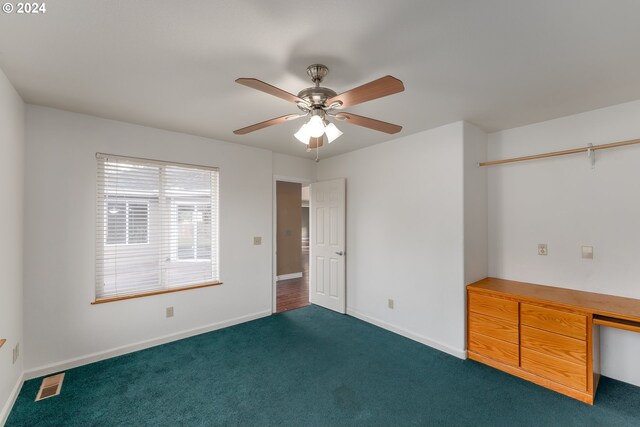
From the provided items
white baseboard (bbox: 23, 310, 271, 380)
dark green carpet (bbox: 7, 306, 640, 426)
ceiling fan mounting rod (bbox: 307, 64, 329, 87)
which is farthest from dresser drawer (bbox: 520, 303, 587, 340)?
white baseboard (bbox: 23, 310, 271, 380)

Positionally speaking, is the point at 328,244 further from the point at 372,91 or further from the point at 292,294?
the point at 372,91

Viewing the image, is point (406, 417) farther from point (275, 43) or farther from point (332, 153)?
point (332, 153)

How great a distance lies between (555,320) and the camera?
2.43 m

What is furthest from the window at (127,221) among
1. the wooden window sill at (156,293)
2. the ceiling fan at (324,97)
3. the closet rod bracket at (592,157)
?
the closet rod bracket at (592,157)

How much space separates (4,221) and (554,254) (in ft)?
15.4

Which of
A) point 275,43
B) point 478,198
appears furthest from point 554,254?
point 275,43

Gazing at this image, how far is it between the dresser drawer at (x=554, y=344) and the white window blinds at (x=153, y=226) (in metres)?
3.44

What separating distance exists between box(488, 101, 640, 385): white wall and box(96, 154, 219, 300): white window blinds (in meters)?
3.48

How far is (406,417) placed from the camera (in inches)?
82.7

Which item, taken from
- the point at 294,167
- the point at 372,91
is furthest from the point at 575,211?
the point at 294,167

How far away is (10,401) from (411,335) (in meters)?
3.64

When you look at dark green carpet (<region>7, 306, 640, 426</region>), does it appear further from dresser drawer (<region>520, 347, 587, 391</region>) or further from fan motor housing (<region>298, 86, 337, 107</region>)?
fan motor housing (<region>298, 86, 337, 107</region>)

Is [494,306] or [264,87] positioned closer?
[264,87]

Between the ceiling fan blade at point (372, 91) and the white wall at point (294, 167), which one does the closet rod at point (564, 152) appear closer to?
the ceiling fan blade at point (372, 91)
